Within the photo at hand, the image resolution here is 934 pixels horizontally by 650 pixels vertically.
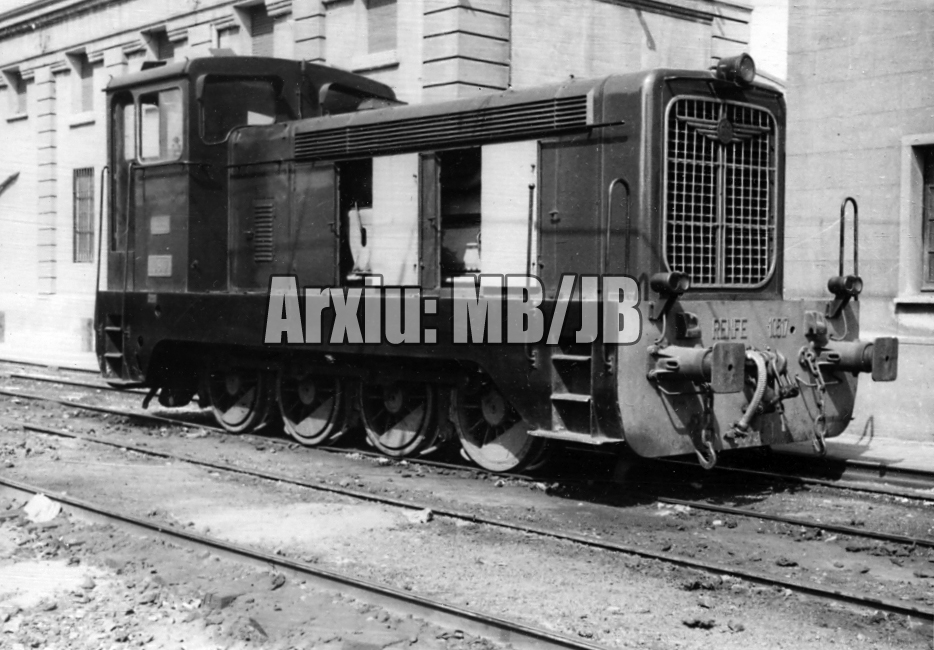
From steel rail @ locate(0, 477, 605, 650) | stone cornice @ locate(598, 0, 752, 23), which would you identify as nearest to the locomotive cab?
steel rail @ locate(0, 477, 605, 650)

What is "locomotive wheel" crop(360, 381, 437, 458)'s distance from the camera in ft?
31.0

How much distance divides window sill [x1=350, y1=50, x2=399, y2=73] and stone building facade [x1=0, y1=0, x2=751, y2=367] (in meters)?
0.02

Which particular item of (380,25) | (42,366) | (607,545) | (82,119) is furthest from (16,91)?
(607,545)

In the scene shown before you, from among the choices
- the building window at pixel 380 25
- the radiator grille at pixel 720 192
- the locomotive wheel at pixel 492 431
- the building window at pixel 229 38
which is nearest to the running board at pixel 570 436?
the locomotive wheel at pixel 492 431

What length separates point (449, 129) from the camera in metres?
8.72

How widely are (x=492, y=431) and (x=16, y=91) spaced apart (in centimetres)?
2100

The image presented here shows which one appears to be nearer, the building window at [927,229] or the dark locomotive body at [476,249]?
the dark locomotive body at [476,249]

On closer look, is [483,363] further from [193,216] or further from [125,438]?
[125,438]

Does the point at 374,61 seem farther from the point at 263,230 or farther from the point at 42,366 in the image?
the point at 42,366

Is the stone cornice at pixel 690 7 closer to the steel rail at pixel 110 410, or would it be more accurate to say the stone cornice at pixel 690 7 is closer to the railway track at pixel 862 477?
the steel rail at pixel 110 410

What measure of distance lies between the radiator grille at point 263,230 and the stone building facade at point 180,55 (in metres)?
2.03

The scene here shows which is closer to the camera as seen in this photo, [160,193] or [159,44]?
[160,193]

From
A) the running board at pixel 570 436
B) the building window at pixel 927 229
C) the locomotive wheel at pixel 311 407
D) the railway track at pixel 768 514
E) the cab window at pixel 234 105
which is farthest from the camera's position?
the building window at pixel 927 229

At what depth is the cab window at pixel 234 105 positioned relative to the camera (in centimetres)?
1045
